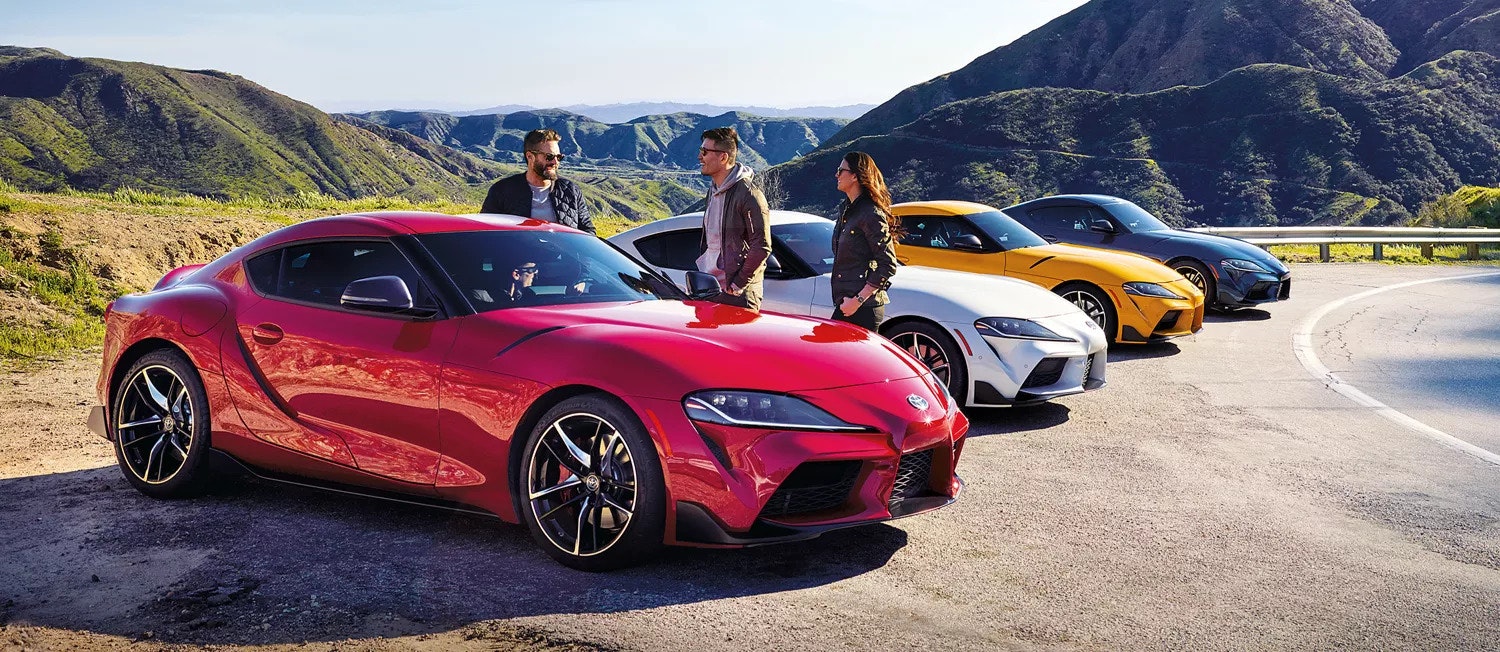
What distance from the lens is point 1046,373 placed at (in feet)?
27.3

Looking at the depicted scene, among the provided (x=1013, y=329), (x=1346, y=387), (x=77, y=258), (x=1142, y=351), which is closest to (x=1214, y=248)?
(x=1142, y=351)

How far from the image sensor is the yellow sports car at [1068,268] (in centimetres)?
1171

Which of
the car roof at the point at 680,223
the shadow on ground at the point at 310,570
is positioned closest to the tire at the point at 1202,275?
the car roof at the point at 680,223

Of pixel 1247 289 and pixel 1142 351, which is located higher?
pixel 1247 289

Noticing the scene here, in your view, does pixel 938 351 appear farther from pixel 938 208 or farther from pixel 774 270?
pixel 938 208

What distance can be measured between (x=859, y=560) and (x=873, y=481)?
453 millimetres

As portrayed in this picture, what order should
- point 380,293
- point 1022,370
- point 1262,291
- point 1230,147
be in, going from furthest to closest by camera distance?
point 1230,147 → point 1262,291 → point 1022,370 → point 380,293

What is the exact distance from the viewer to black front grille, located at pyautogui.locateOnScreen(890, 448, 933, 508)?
498 centimetres

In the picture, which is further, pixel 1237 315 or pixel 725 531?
pixel 1237 315

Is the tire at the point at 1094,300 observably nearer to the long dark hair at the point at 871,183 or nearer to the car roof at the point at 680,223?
the car roof at the point at 680,223

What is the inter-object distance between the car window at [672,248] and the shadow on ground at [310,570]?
3.90m

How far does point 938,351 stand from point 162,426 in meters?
4.80

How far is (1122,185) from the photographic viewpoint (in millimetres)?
111875

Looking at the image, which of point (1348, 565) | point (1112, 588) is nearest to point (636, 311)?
point (1112, 588)
